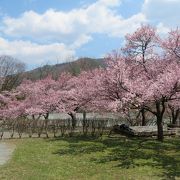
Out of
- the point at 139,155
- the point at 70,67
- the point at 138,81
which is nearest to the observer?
→ the point at 139,155

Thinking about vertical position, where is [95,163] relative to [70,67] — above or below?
below

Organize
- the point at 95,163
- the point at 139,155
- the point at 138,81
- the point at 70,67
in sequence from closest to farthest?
the point at 95,163
the point at 139,155
the point at 138,81
the point at 70,67

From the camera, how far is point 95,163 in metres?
17.5

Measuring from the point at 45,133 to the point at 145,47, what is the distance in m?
11.4

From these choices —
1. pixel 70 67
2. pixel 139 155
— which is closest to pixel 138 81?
pixel 139 155

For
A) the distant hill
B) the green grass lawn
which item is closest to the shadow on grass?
the green grass lawn

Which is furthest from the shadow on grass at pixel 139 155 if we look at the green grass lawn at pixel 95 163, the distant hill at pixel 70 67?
the distant hill at pixel 70 67

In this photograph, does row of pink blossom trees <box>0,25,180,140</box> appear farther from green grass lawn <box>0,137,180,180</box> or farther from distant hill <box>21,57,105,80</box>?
distant hill <box>21,57,105,80</box>

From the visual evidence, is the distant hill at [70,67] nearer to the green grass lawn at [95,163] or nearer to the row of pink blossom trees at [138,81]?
the row of pink blossom trees at [138,81]

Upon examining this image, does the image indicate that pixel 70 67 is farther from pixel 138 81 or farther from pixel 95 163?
pixel 95 163

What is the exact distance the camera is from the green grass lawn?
14438 millimetres

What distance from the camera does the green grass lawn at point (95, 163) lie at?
1444cm

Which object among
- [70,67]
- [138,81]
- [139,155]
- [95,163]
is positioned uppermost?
[70,67]

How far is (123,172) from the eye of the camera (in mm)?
15039
